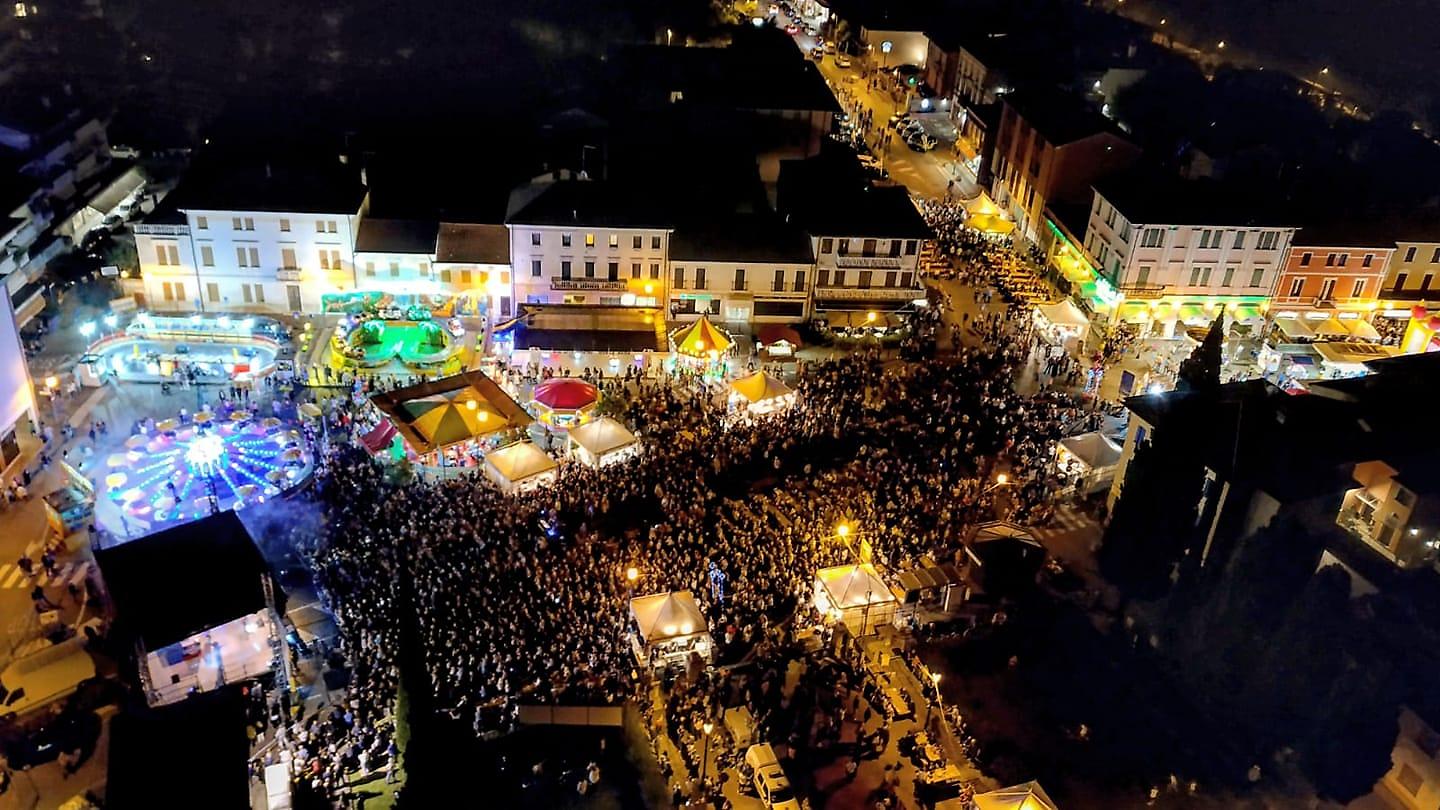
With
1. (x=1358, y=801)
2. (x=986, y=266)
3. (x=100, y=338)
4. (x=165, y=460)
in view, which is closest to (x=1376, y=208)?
(x=986, y=266)

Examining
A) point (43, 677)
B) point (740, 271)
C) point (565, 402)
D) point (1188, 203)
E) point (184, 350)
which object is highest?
point (1188, 203)

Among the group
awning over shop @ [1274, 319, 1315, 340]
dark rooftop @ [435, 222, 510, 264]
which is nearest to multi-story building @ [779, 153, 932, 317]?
dark rooftop @ [435, 222, 510, 264]

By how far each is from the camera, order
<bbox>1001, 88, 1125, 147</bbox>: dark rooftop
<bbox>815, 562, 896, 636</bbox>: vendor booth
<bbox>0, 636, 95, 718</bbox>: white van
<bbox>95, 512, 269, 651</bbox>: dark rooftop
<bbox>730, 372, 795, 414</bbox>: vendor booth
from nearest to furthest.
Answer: <bbox>0, 636, 95, 718</bbox>: white van → <bbox>95, 512, 269, 651</bbox>: dark rooftop → <bbox>815, 562, 896, 636</bbox>: vendor booth → <bbox>730, 372, 795, 414</bbox>: vendor booth → <bbox>1001, 88, 1125, 147</bbox>: dark rooftop

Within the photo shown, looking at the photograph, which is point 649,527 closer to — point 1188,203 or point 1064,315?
point 1064,315

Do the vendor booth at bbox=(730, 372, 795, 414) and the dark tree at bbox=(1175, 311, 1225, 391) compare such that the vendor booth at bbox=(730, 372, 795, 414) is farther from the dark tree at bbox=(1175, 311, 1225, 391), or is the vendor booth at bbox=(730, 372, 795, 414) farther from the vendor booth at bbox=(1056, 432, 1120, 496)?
the dark tree at bbox=(1175, 311, 1225, 391)

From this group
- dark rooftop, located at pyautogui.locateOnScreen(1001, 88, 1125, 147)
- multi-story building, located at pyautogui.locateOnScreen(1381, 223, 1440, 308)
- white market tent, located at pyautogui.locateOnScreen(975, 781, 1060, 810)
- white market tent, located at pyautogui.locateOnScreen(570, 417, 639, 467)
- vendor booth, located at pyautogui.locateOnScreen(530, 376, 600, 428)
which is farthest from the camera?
dark rooftop, located at pyautogui.locateOnScreen(1001, 88, 1125, 147)

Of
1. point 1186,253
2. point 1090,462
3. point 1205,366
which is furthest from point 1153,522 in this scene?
point 1186,253
